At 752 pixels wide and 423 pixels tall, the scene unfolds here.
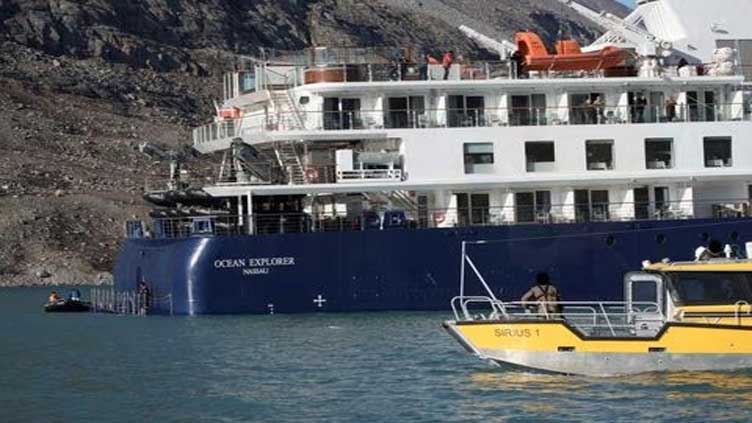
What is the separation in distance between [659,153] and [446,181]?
19.8 feet

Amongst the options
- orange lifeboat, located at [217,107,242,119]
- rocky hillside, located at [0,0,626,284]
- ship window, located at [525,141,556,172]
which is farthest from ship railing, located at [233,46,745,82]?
rocky hillside, located at [0,0,626,284]

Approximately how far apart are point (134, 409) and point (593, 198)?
68.7 ft

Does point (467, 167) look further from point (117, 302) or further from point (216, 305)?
point (117, 302)

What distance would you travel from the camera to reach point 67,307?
53719 millimetres

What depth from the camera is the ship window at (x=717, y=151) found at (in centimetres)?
4700

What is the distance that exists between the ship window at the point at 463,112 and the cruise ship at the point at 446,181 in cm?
4

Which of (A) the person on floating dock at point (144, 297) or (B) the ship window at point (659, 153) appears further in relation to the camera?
(A) the person on floating dock at point (144, 297)

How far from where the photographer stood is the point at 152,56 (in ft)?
368

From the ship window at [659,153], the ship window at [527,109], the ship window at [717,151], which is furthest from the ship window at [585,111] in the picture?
the ship window at [717,151]

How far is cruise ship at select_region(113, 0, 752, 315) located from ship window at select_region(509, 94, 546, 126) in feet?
0.16

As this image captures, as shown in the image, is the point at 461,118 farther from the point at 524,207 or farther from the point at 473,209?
the point at 524,207

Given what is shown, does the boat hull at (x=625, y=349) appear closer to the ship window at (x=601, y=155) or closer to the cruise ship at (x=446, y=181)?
the cruise ship at (x=446, y=181)

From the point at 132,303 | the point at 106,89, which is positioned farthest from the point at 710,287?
the point at 106,89

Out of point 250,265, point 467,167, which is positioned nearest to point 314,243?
point 250,265
